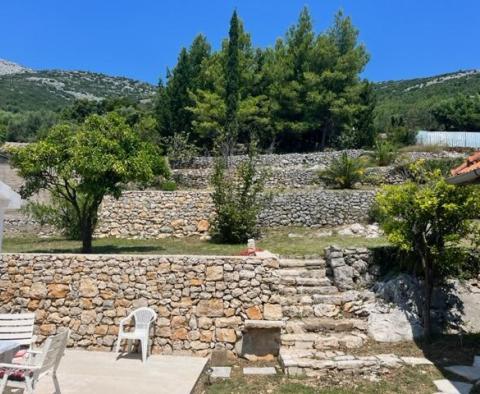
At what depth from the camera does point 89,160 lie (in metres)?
13.2

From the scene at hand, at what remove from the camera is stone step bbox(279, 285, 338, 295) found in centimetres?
1086

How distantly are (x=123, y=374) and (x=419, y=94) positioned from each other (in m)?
59.7

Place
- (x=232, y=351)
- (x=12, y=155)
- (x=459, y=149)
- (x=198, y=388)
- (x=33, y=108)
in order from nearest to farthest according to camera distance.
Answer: (x=198, y=388)
(x=232, y=351)
(x=12, y=155)
(x=459, y=149)
(x=33, y=108)

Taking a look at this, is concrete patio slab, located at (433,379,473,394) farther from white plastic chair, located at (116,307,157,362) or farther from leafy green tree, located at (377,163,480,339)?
white plastic chair, located at (116,307,157,362)

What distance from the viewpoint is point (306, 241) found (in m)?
16.1

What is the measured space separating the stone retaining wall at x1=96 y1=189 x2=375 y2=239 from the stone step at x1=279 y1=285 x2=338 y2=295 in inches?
310

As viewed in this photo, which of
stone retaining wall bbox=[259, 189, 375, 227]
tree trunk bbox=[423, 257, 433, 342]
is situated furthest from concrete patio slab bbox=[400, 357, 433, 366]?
stone retaining wall bbox=[259, 189, 375, 227]

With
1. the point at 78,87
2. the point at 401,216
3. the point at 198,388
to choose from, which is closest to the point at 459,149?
the point at 401,216

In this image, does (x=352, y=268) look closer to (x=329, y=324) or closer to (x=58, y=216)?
(x=329, y=324)

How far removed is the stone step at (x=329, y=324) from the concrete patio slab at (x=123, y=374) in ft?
7.02

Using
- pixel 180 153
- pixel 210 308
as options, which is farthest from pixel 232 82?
pixel 210 308

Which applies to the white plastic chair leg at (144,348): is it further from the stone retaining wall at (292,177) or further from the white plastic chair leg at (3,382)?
the stone retaining wall at (292,177)

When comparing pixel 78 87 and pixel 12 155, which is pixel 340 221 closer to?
pixel 12 155

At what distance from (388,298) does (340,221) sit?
8.20 m
